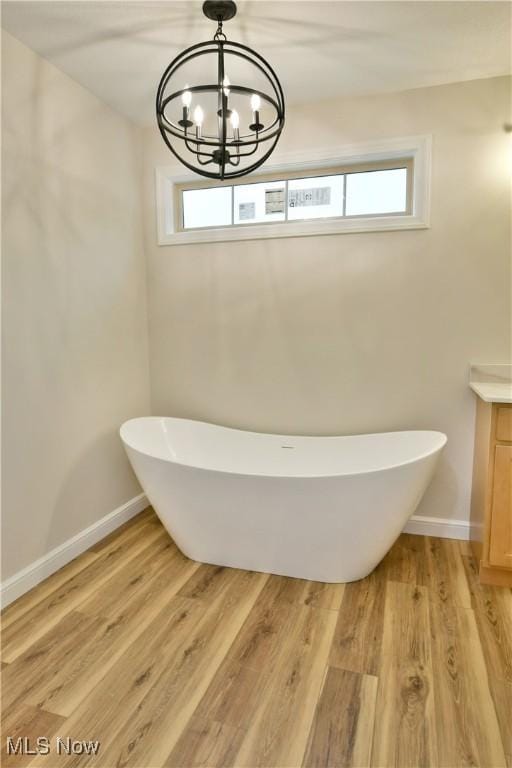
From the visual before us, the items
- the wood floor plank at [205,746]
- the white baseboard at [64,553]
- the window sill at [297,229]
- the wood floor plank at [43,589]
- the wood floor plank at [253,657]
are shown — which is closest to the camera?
the wood floor plank at [205,746]

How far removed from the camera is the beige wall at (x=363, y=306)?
2469mm

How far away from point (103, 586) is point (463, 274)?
2.53 meters

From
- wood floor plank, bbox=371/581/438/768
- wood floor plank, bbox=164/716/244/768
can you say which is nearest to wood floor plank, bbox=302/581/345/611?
wood floor plank, bbox=371/581/438/768

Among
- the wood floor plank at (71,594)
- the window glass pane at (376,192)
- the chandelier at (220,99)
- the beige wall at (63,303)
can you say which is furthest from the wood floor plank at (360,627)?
the window glass pane at (376,192)

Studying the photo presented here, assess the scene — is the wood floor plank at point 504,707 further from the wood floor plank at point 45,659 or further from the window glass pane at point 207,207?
the window glass pane at point 207,207

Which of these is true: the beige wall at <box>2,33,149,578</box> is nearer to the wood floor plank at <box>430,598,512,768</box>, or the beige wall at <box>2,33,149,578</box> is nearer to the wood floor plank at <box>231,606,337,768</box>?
the wood floor plank at <box>231,606,337,768</box>

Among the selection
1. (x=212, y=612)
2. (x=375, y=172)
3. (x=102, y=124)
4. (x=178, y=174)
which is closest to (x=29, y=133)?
(x=102, y=124)


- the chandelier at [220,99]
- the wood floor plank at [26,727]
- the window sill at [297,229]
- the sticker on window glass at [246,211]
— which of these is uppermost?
the chandelier at [220,99]

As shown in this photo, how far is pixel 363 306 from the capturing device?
8.87 ft

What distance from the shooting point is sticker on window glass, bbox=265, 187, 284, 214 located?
9.46ft

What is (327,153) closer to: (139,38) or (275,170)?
(275,170)

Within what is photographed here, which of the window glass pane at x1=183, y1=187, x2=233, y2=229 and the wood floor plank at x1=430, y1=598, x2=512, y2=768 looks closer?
the wood floor plank at x1=430, y1=598, x2=512, y2=768

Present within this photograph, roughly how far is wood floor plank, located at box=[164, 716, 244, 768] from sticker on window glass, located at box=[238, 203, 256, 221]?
2665 millimetres

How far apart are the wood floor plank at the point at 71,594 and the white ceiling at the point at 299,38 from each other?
2576mm
